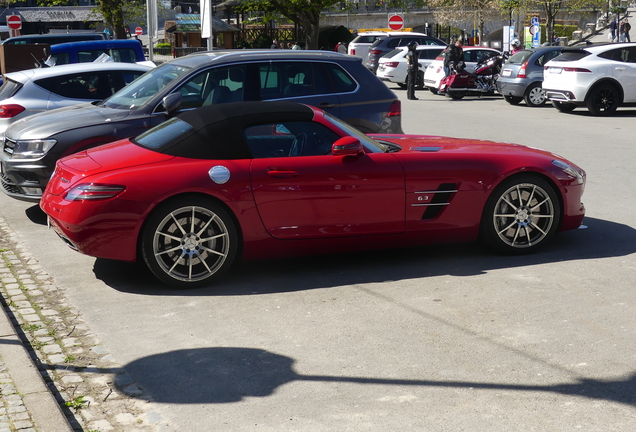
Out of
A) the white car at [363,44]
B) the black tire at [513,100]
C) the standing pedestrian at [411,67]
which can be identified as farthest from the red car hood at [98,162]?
the white car at [363,44]

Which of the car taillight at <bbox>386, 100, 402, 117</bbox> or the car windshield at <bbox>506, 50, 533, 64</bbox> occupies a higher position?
the car windshield at <bbox>506, 50, 533, 64</bbox>

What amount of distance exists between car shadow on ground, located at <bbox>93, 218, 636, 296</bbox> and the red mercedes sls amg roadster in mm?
183

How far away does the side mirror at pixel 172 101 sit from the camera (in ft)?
26.7

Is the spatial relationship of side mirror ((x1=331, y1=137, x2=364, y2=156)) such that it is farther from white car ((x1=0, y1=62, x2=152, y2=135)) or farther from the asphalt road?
white car ((x1=0, y1=62, x2=152, y2=135))

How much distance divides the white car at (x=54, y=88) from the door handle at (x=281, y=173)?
5.20 metres

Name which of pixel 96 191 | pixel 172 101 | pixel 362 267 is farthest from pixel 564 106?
pixel 96 191

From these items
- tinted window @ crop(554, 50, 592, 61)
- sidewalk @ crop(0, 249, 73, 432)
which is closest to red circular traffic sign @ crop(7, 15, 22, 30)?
tinted window @ crop(554, 50, 592, 61)

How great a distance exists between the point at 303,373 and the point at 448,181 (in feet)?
8.66

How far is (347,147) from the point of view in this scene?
6367 millimetres

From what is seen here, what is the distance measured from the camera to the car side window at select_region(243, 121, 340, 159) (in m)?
6.39

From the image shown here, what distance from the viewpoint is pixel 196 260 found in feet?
20.3

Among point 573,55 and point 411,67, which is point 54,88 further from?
point 411,67

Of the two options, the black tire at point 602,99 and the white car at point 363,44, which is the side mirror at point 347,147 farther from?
the white car at point 363,44

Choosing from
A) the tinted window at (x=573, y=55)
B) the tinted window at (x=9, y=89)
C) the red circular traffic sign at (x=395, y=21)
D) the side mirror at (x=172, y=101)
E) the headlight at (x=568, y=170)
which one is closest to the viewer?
the headlight at (x=568, y=170)
